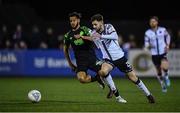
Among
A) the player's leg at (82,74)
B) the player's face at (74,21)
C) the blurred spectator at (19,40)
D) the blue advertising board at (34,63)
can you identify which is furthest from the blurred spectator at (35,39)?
the player's face at (74,21)

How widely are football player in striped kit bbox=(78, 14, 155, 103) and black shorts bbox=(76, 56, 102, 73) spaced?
121cm

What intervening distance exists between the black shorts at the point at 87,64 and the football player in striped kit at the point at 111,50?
1.21 metres

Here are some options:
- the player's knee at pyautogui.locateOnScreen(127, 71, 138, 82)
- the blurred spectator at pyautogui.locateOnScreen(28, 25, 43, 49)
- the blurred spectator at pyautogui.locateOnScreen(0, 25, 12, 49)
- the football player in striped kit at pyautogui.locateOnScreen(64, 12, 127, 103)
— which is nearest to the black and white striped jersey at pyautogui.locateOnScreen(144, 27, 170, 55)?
the football player in striped kit at pyautogui.locateOnScreen(64, 12, 127, 103)

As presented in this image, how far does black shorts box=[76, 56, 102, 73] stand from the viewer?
1627 centimetres

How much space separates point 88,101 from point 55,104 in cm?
116

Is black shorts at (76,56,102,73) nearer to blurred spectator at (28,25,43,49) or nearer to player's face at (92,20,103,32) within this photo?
player's face at (92,20,103,32)

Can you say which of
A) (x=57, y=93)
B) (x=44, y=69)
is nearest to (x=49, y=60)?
(x=44, y=69)

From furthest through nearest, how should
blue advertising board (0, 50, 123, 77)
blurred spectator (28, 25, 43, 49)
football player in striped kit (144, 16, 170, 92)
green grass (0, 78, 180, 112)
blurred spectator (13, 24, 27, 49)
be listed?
blurred spectator (28, 25, 43, 49), blurred spectator (13, 24, 27, 49), blue advertising board (0, 50, 123, 77), football player in striped kit (144, 16, 170, 92), green grass (0, 78, 180, 112)

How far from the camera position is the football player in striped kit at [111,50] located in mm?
14719

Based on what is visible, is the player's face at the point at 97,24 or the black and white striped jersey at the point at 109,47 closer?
the player's face at the point at 97,24

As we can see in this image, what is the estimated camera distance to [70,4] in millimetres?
36344

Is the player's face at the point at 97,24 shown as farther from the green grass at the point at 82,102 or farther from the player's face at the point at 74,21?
the green grass at the point at 82,102

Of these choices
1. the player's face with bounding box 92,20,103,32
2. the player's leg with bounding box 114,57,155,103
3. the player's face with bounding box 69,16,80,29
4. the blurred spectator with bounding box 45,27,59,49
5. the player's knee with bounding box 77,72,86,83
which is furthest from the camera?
the blurred spectator with bounding box 45,27,59,49

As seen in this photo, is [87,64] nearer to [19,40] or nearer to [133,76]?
[133,76]
